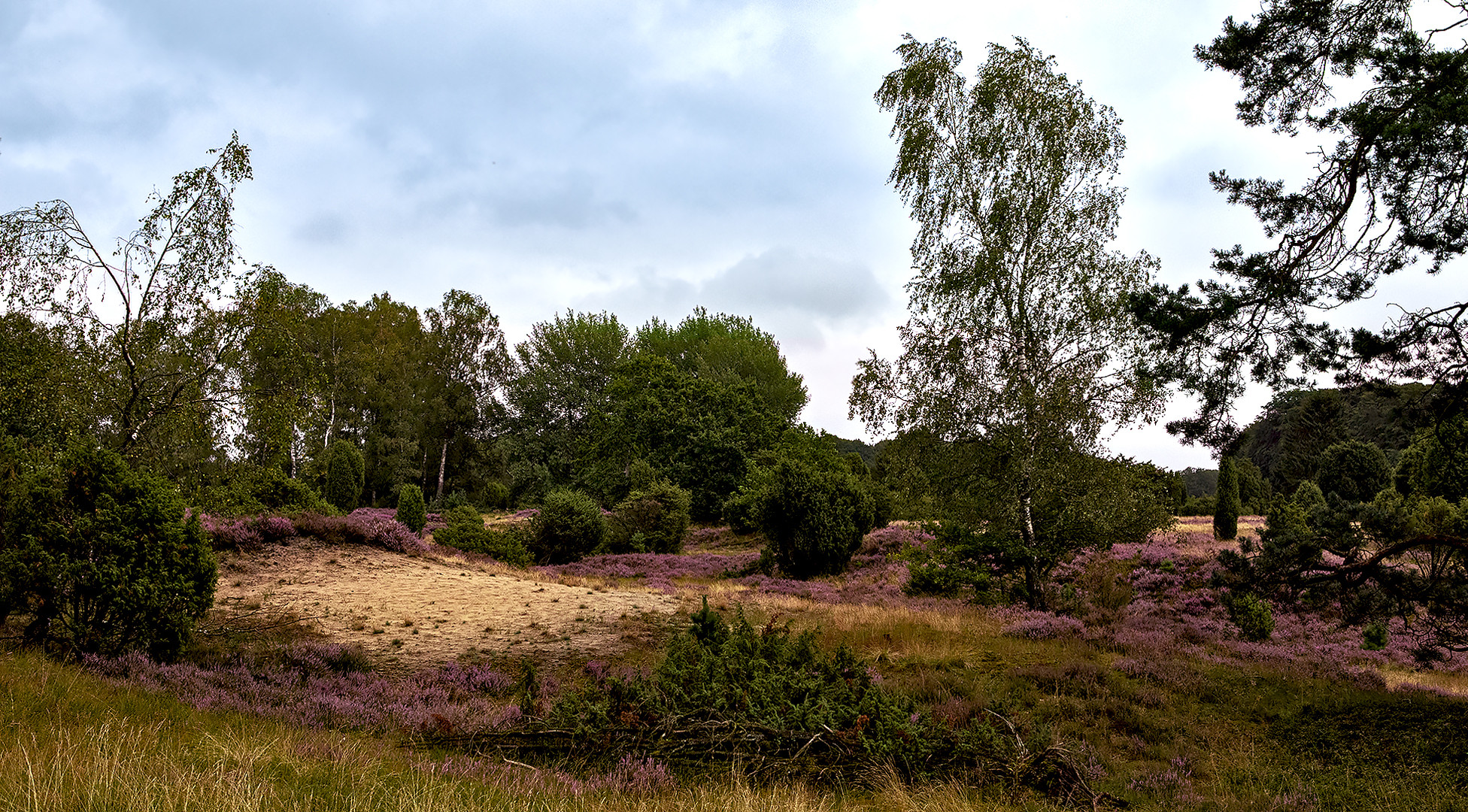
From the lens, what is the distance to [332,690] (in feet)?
25.1

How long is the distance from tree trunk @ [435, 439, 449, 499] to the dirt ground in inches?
1112

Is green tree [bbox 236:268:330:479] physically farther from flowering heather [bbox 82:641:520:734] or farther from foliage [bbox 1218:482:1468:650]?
foliage [bbox 1218:482:1468:650]

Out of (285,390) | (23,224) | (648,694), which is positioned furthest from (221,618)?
(648,694)

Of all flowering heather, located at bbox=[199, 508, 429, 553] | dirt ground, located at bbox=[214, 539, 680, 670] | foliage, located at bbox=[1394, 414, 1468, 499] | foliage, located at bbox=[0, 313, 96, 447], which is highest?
foliage, located at bbox=[0, 313, 96, 447]

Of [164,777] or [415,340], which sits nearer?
[164,777]

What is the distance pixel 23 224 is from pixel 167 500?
4878 mm

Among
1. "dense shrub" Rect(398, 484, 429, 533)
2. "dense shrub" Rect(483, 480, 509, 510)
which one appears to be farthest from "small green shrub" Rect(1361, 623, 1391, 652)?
"dense shrub" Rect(483, 480, 509, 510)

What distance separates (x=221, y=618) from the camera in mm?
11328

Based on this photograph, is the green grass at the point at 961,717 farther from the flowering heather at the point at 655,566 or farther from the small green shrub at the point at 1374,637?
the flowering heather at the point at 655,566

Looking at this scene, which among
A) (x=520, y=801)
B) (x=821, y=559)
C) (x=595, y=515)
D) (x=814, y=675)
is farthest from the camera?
(x=595, y=515)

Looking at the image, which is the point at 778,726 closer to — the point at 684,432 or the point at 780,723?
the point at 780,723

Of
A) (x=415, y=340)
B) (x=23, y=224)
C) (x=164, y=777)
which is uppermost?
(x=415, y=340)

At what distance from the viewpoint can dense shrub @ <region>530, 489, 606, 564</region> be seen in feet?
79.5

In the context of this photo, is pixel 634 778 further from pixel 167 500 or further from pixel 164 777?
pixel 167 500
